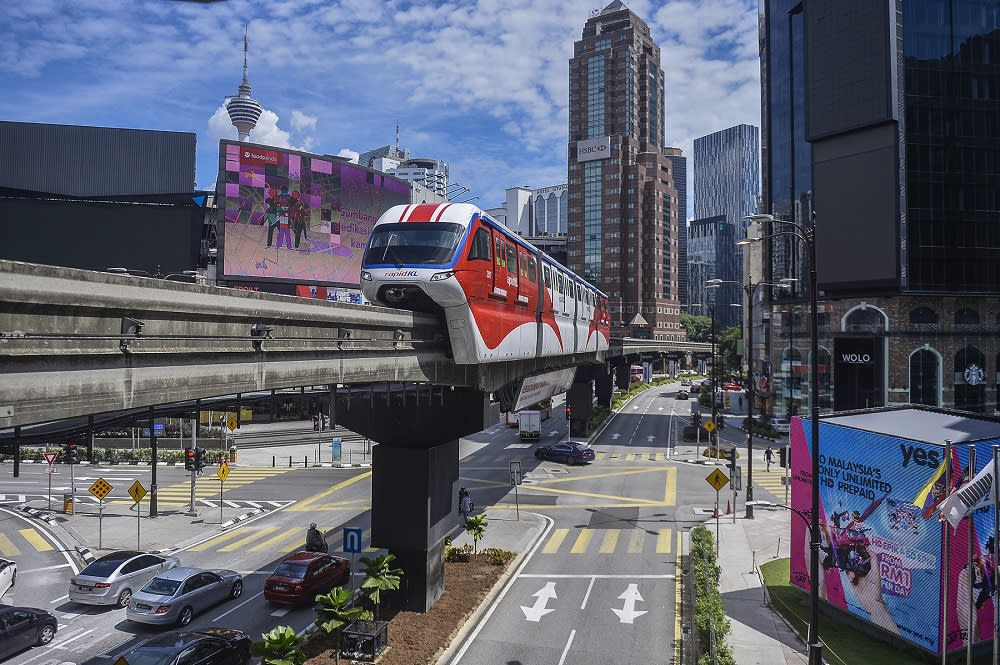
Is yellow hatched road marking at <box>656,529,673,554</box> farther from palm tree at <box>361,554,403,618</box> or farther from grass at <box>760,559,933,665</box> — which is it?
palm tree at <box>361,554,403,618</box>

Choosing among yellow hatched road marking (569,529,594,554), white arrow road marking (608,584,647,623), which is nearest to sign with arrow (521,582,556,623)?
white arrow road marking (608,584,647,623)

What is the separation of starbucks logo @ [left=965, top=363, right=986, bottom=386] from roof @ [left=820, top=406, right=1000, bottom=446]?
43751 millimetres

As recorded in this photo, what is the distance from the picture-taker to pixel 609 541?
28734mm

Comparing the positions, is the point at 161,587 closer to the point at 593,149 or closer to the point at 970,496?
the point at 970,496

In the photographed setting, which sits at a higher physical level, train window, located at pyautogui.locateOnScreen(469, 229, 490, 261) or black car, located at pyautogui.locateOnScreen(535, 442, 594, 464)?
train window, located at pyautogui.locateOnScreen(469, 229, 490, 261)

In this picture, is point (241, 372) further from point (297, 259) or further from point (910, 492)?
point (297, 259)

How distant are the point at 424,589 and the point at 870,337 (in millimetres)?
51690

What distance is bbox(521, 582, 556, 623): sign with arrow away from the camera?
20.5 m

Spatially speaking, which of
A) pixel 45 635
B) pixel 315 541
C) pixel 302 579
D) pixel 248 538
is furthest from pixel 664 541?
pixel 45 635

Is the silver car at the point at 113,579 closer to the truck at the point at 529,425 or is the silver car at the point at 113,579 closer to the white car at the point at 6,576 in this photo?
the white car at the point at 6,576

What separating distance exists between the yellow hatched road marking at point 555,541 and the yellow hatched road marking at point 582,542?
0.63m

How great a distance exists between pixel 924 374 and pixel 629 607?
4791cm

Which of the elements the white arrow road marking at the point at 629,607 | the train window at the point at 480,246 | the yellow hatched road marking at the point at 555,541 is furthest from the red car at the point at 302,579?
the train window at the point at 480,246

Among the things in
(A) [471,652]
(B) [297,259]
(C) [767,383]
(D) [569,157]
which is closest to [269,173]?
(B) [297,259]
